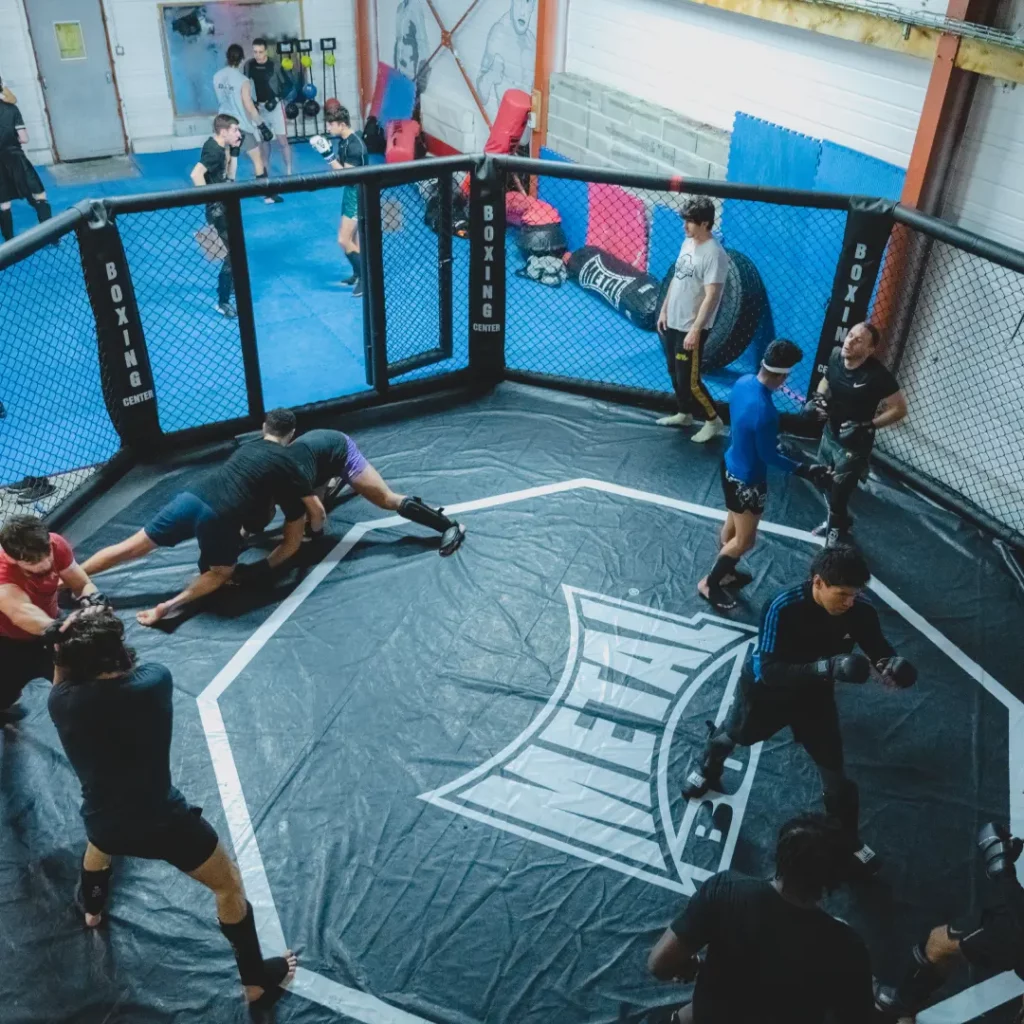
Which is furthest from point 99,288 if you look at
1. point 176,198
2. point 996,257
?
point 996,257

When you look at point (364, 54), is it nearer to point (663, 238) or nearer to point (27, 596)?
point (663, 238)

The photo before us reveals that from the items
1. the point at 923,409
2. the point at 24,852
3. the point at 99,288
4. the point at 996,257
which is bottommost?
the point at 24,852

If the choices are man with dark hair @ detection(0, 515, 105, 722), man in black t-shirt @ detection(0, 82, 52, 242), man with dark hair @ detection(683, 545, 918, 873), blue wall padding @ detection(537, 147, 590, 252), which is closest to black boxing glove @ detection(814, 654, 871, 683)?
man with dark hair @ detection(683, 545, 918, 873)

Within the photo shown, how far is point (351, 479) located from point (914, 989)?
390cm

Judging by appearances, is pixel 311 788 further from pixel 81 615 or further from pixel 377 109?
pixel 377 109

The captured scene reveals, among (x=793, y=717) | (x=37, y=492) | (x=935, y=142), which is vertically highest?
(x=935, y=142)

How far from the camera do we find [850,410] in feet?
19.2

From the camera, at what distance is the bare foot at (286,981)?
150 inches

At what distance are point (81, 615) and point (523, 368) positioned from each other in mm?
5358

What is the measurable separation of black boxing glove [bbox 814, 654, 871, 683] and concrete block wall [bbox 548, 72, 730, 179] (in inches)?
243

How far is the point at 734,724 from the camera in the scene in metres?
4.28

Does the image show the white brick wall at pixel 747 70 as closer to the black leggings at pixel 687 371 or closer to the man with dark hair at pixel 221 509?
the black leggings at pixel 687 371

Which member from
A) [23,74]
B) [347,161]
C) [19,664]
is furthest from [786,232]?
[23,74]

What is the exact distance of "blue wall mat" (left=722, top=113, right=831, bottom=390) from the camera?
7.92 metres
